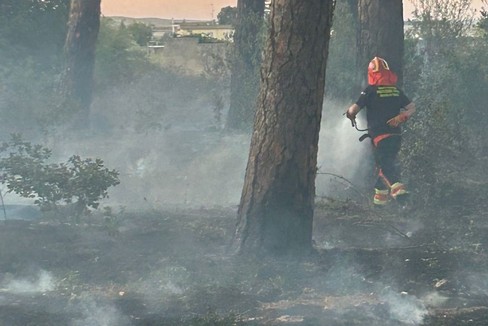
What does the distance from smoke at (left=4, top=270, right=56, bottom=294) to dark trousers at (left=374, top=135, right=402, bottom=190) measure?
430 cm

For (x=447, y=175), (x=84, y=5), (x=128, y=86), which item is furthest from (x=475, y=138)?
(x=128, y=86)

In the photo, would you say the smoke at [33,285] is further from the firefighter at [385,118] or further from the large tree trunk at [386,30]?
the large tree trunk at [386,30]

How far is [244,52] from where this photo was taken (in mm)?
13672

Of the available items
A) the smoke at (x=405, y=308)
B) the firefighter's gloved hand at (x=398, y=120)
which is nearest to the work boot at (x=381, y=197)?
the firefighter's gloved hand at (x=398, y=120)

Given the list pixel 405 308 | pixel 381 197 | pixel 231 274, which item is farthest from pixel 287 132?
pixel 381 197

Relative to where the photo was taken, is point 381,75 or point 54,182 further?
point 381,75

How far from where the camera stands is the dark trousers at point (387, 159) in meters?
9.03

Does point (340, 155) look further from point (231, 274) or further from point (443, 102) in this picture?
point (231, 274)

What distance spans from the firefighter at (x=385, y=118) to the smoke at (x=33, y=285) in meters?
4.22

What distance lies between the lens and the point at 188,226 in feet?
27.0

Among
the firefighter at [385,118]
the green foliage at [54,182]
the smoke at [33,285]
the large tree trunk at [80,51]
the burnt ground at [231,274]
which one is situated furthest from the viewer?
the large tree trunk at [80,51]

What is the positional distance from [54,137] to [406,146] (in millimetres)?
6796

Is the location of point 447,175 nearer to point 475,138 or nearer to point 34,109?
point 475,138

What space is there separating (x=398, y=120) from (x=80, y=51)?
885cm
